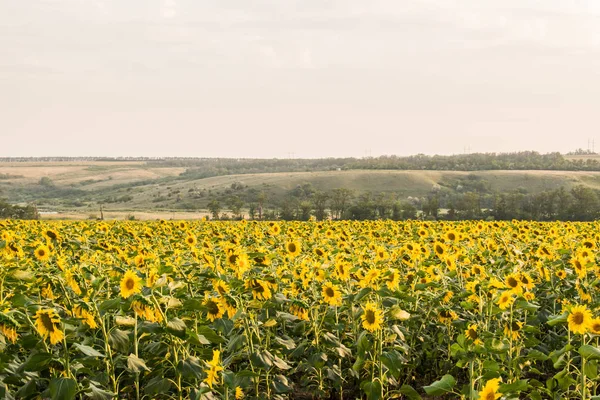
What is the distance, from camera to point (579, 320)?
5.83m

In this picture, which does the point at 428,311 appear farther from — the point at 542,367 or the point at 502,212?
the point at 502,212

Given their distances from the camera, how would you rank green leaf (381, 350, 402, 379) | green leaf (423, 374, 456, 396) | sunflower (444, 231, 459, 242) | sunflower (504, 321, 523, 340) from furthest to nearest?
sunflower (444, 231, 459, 242) → sunflower (504, 321, 523, 340) → green leaf (381, 350, 402, 379) → green leaf (423, 374, 456, 396)

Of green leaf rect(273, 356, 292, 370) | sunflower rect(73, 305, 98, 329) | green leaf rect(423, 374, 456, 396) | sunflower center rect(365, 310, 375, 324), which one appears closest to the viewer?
green leaf rect(423, 374, 456, 396)

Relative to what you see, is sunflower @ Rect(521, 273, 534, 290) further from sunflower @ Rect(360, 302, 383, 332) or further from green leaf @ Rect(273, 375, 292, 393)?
green leaf @ Rect(273, 375, 292, 393)

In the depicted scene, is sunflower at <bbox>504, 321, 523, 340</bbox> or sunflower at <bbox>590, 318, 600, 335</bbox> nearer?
sunflower at <bbox>590, 318, 600, 335</bbox>

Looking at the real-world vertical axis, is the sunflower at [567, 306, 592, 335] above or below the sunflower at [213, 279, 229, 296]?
below

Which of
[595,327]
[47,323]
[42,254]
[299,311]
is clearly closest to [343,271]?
[299,311]

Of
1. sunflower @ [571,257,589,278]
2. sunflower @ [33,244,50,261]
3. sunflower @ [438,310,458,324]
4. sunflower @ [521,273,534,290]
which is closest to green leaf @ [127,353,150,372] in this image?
sunflower @ [33,244,50,261]

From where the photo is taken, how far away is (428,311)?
835 cm

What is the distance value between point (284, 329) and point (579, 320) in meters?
3.35

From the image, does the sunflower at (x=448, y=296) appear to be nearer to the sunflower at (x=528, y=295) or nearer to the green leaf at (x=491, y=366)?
the sunflower at (x=528, y=295)

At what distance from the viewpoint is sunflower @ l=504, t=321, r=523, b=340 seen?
7062mm

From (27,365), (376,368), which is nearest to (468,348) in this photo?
(376,368)

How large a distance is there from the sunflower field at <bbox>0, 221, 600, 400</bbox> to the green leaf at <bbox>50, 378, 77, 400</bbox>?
0.04ft
